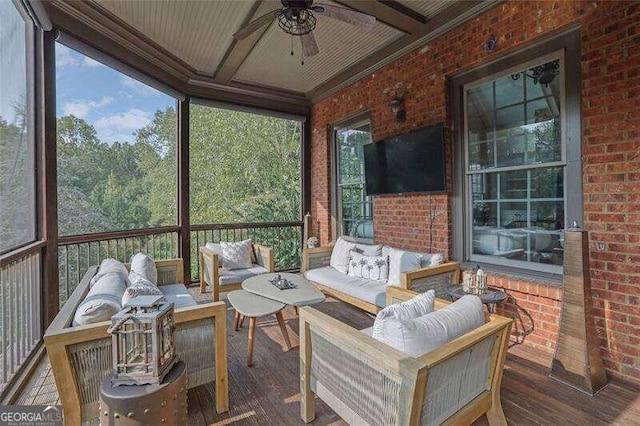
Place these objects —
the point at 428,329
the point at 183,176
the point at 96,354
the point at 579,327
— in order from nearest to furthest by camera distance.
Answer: the point at 428,329 → the point at 96,354 → the point at 579,327 → the point at 183,176

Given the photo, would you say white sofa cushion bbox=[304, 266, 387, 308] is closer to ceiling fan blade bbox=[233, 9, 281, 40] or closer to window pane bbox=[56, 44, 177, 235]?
window pane bbox=[56, 44, 177, 235]

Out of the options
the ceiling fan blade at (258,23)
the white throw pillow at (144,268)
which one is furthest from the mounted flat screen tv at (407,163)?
the white throw pillow at (144,268)

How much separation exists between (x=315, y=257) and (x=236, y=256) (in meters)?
1.04

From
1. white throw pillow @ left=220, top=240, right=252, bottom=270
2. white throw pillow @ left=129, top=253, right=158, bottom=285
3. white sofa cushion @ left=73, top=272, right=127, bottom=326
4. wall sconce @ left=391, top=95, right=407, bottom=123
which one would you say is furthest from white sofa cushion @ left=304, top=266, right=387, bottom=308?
white sofa cushion @ left=73, top=272, right=127, bottom=326

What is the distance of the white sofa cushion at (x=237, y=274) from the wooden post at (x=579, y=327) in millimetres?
3086

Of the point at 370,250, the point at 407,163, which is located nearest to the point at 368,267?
the point at 370,250

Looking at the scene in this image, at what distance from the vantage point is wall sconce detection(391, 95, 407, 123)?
3750 mm

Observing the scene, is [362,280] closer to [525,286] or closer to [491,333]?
[525,286]

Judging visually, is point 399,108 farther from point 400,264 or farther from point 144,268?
point 144,268

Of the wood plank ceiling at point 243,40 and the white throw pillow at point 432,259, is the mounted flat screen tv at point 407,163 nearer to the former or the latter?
the white throw pillow at point 432,259

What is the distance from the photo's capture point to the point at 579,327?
210 centimetres

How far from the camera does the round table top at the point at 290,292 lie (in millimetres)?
2648

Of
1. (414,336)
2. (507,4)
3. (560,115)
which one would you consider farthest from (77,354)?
(507,4)

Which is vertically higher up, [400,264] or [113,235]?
[113,235]
